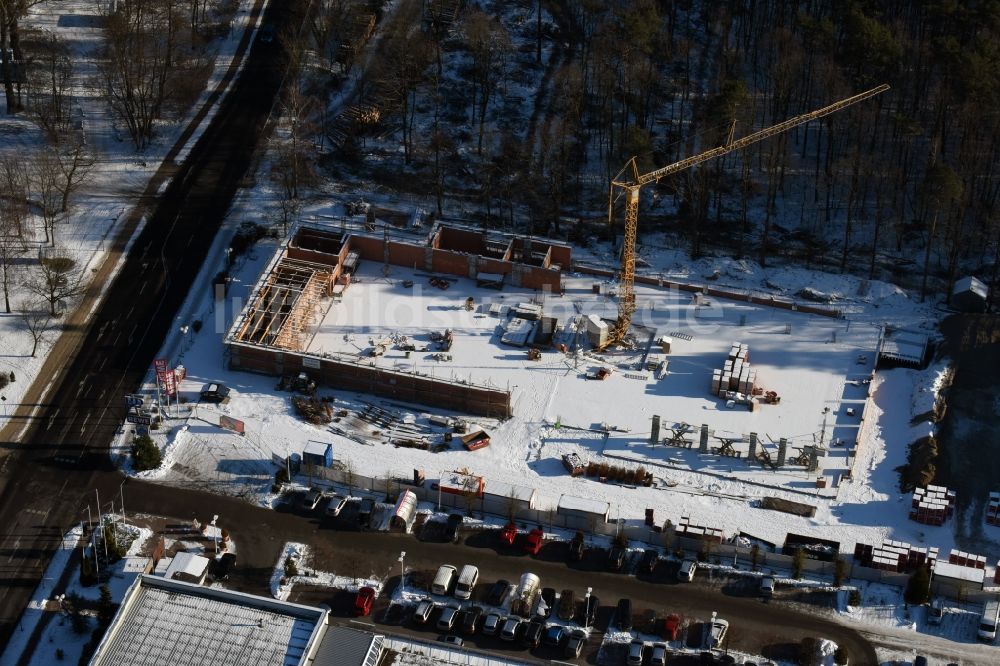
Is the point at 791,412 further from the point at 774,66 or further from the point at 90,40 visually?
the point at 90,40

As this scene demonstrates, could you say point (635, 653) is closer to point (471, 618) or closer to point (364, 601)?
point (471, 618)

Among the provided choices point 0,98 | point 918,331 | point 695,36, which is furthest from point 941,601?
point 0,98

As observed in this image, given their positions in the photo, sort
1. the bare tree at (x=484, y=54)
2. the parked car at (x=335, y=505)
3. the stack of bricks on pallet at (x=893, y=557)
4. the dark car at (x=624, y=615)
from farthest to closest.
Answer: the bare tree at (x=484, y=54), the parked car at (x=335, y=505), the stack of bricks on pallet at (x=893, y=557), the dark car at (x=624, y=615)

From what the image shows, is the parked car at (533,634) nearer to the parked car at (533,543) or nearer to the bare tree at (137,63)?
the parked car at (533,543)

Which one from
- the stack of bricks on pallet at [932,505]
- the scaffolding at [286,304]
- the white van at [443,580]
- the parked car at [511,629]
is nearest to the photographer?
the parked car at [511,629]

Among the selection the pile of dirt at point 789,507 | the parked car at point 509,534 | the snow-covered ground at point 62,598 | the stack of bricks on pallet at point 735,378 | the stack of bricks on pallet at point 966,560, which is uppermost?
the stack of bricks on pallet at point 735,378

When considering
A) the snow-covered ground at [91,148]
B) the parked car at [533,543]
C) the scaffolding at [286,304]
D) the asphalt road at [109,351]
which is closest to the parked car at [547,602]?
the parked car at [533,543]
